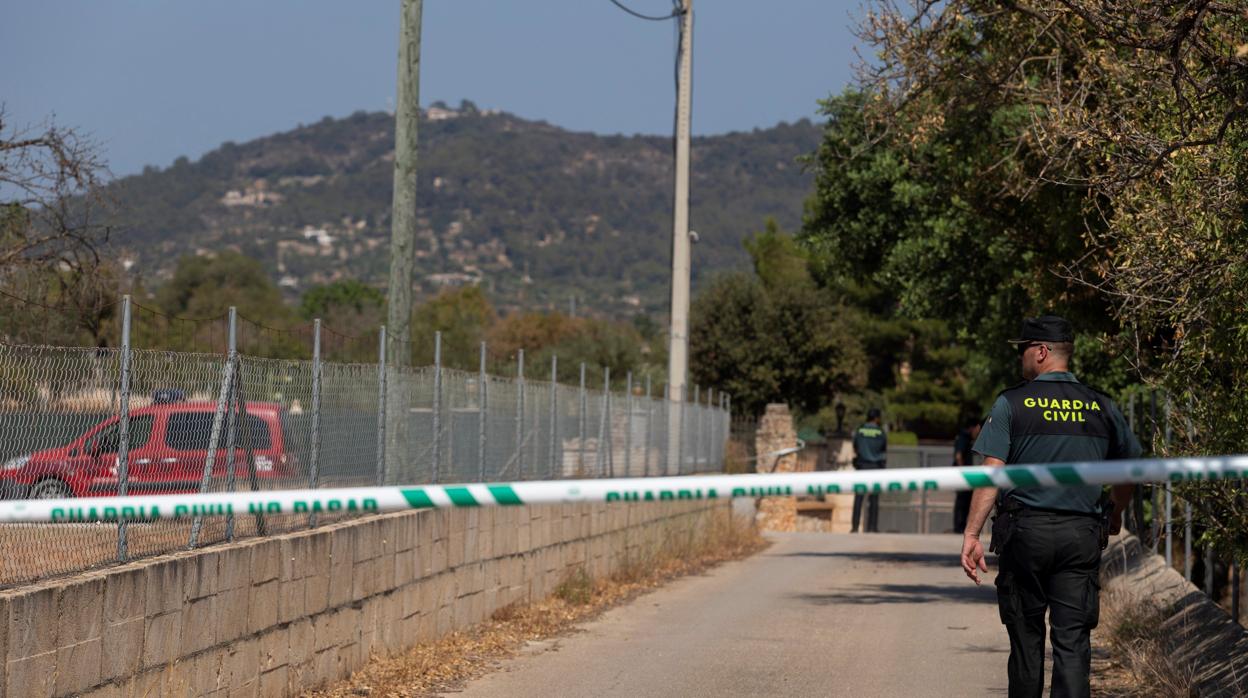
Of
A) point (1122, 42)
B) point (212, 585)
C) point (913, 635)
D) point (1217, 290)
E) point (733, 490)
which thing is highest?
point (1122, 42)

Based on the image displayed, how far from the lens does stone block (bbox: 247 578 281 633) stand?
848 centimetres

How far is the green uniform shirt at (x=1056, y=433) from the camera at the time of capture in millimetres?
7129

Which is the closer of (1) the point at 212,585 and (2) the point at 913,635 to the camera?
(1) the point at 212,585

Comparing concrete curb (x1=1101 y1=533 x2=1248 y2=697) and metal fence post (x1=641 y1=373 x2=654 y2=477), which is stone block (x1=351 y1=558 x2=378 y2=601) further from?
metal fence post (x1=641 y1=373 x2=654 y2=477)

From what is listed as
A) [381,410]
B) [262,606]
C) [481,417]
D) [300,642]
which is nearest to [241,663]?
[262,606]

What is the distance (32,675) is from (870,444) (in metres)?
22.9

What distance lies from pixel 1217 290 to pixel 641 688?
158 inches

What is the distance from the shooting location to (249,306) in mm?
106625

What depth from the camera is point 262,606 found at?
8.65 m

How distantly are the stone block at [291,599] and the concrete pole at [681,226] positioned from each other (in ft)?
49.8

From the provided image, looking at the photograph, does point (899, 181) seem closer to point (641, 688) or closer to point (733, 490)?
point (641, 688)

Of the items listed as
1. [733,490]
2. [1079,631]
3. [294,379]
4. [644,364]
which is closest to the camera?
[733,490]

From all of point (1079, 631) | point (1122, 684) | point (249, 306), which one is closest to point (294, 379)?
point (1079, 631)

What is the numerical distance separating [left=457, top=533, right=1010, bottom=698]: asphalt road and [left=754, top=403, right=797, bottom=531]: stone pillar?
14.8 m
